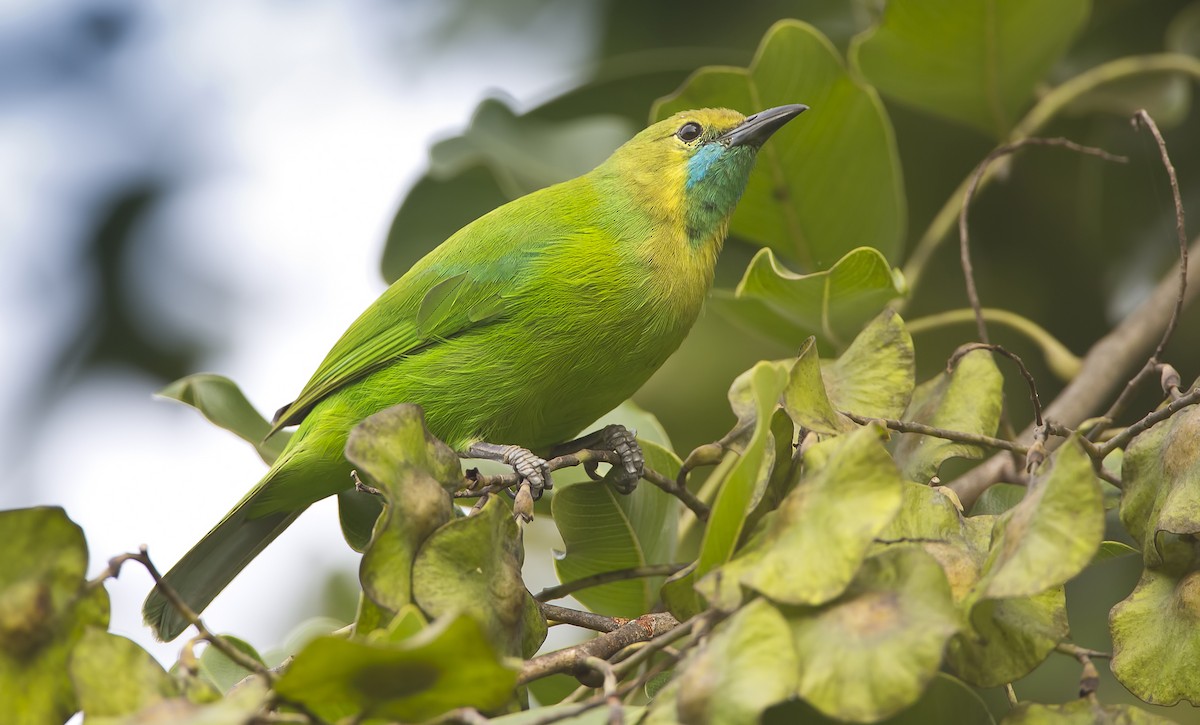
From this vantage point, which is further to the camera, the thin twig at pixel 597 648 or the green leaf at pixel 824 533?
the thin twig at pixel 597 648

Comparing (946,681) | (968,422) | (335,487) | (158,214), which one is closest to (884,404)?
(968,422)

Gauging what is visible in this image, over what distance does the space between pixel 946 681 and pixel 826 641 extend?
374 millimetres

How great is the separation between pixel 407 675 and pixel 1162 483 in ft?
3.86

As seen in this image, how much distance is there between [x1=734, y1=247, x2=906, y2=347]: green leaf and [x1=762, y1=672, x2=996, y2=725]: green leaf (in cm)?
101

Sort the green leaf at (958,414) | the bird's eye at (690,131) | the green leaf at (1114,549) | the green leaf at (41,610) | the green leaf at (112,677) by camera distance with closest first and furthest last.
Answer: the green leaf at (112,677)
the green leaf at (41,610)
the green leaf at (1114,549)
the green leaf at (958,414)
the bird's eye at (690,131)

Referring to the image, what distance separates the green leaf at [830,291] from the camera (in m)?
2.55

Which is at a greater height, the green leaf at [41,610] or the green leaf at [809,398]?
the green leaf at [41,610]

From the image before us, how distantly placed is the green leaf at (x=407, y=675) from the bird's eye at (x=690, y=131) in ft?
7.34

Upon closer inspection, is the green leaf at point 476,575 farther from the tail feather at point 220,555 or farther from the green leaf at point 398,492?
the tail feather at point 220,555

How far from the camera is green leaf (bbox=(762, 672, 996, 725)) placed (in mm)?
1728

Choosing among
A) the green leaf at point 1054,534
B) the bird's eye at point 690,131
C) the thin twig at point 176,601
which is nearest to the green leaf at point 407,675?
the thin twig at point 176,601

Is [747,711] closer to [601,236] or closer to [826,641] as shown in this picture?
[826,641]

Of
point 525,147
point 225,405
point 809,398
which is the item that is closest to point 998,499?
point 809,398

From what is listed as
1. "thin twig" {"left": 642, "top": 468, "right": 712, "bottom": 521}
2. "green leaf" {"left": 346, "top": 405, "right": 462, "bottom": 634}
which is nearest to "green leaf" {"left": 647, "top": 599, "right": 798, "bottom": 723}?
"green leaf" {"left": 346, "top": 405, "right": 462, "bottom": 634}
